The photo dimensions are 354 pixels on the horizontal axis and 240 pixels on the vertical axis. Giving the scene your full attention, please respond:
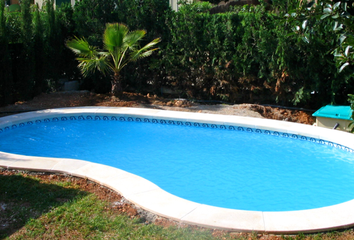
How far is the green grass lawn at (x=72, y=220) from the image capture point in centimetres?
441

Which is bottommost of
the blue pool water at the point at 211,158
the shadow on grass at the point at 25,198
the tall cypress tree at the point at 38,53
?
the blue pool water at the point at 211,158

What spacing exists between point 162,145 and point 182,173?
6.56ft

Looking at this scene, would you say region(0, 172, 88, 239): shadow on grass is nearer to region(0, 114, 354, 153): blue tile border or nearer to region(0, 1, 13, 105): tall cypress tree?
region(0, 114, 354, 153): blue tile border

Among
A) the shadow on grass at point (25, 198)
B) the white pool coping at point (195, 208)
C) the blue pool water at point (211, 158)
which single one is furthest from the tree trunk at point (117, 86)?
the shadow on grass at point (25, 198)

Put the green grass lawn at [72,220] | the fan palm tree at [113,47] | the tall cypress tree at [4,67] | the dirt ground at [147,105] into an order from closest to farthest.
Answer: the green grass lawn at [72,220], the tall cypress tree at [4,67], the dirt ground at [147,105], the fan palm tree at [113,47]

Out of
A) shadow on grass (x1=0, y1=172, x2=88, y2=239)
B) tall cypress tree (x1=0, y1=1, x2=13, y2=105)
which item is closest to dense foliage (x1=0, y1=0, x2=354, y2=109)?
tall cypress tree (x1=0, y1=1, x2=13, y2=105)

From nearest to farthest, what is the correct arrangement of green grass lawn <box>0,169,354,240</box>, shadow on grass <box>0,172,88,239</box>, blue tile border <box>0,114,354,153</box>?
green grass lawn <box>0,169,354,240</box>, shadow on grass <box>0,172,88,239</box>, blue tile border <box>0,114,354,153</box>

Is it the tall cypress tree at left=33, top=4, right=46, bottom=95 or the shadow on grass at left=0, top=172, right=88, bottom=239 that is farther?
the tall cypress tree at left=33, top=4, right=46, bottom=95

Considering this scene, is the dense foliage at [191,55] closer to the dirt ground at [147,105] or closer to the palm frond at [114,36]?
the dirt ground at [147,105]

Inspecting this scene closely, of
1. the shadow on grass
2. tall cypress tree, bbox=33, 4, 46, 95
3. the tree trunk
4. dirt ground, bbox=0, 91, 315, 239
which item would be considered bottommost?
the shadow on grass

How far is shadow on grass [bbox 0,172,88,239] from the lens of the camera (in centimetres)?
475

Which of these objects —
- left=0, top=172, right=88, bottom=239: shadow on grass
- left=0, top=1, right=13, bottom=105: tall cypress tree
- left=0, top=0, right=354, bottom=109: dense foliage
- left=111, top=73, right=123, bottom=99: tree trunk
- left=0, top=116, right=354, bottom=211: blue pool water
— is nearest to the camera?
left=0, top=172, right=88, bottom=239: shadow on grass

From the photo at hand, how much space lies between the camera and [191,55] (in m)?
13.1

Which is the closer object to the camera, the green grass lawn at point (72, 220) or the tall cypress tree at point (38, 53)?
the green grass lawn at point (72, 220)
